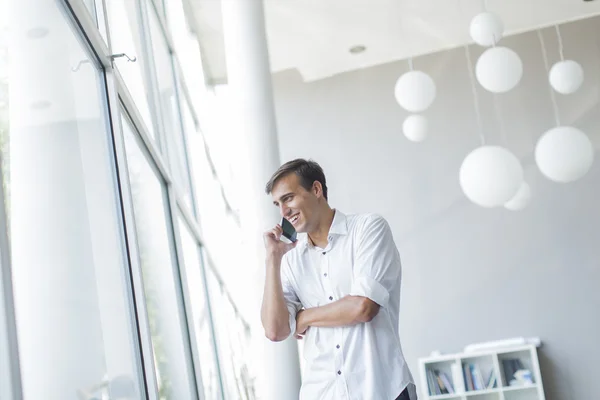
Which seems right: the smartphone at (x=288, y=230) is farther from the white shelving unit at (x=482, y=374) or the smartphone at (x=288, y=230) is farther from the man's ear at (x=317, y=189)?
the white shelving unit at (x=482, y=374)

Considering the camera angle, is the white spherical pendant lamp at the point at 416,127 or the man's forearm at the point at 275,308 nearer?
the man's forearm at the point at 275,308

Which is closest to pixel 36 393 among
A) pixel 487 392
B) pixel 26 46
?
pixel 26 46

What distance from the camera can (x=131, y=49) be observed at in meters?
3.79

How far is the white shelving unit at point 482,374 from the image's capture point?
321 inches

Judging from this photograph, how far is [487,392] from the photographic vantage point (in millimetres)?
8102

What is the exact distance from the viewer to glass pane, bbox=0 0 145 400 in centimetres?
165

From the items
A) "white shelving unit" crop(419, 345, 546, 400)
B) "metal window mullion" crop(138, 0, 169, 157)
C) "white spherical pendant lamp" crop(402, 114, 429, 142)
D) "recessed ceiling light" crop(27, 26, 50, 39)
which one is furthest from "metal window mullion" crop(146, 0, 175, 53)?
"white shelving unit" crop(419, 345, 546, 400)

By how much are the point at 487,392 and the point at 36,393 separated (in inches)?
278

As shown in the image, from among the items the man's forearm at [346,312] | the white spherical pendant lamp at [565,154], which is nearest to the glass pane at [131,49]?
the man's forearm at [346,312]

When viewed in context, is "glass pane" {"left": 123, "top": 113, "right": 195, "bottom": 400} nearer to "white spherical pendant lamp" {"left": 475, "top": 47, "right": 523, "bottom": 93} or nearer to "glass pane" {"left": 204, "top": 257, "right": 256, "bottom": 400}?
"glass pane" {"left": 204, "top": 257, "right": 256, "bottom": 400}

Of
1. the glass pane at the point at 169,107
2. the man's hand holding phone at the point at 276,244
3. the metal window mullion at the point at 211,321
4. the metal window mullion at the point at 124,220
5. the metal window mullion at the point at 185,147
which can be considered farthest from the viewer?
the metal window mullion at the point at 185,147

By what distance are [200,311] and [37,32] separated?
129 inches

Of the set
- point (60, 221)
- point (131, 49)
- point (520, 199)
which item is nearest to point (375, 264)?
point (60, 221)

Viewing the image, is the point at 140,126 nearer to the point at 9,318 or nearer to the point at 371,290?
the point at 371,290
